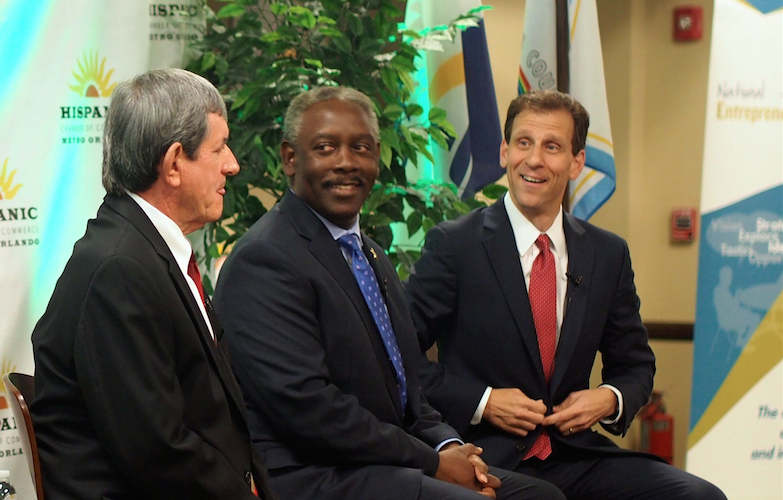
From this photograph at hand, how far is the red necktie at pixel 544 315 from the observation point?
252 cm

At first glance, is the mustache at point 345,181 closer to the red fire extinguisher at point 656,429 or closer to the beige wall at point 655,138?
the beige wall at point 655,138

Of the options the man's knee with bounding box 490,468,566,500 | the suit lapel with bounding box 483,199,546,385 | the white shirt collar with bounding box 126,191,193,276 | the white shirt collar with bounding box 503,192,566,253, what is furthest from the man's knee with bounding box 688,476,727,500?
the white shirt collar with bounding box 126,191,193,276

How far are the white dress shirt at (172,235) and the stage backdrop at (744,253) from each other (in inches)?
107

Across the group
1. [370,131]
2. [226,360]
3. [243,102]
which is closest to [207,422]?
[226,360]

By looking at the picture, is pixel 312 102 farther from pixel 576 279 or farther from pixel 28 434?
pixel 28 434

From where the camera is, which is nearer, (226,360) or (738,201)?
(226,360)

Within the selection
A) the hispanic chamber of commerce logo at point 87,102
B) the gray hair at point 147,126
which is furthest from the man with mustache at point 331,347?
the hispanic chamber of commerce logo at point 87,102

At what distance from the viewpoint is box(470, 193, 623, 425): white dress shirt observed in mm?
2566

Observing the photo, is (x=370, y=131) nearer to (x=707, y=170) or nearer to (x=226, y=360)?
(x=226, y=360)

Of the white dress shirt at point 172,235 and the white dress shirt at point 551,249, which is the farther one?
the white dress shirt at point 551,249

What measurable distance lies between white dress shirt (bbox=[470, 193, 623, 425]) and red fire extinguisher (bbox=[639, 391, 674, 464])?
2172 mm

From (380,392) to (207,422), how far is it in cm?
63

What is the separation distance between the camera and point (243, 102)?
2955mm

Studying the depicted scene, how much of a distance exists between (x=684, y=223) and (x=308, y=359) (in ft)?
10.3
